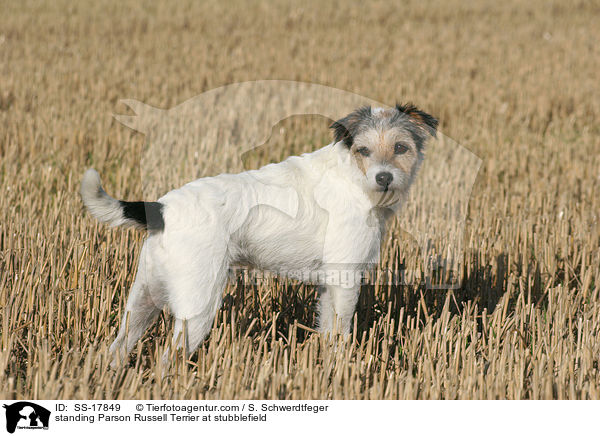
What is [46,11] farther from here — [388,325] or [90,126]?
[388,325]

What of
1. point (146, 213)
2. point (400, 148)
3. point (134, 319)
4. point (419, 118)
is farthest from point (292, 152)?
point (146, 213)

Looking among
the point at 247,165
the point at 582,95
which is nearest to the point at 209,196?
the point at 247,165

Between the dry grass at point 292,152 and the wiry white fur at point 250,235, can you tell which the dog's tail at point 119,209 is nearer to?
the wiry white fur at point 250,235

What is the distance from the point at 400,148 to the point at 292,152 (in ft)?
14.7

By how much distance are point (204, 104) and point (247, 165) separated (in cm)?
241

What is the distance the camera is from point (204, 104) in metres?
9.24

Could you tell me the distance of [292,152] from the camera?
7.69 meters

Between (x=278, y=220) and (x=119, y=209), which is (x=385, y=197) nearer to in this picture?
(x=278, y=220)

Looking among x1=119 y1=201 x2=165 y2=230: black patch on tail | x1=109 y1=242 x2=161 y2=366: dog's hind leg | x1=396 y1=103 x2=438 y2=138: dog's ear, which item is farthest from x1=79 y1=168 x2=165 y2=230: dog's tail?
x1=396 y1=103 x2=438 y2=138: dog's ear

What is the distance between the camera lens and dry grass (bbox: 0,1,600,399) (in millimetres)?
3098

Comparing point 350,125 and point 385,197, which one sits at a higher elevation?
point 350,125
